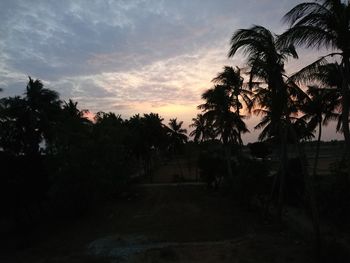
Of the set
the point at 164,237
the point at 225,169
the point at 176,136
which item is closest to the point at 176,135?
the point at 176,136

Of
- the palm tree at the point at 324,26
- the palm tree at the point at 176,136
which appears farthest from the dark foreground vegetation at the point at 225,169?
the palm tree at the point at 176,136

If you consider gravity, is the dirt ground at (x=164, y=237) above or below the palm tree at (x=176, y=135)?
below

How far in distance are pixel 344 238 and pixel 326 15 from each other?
35.7ft

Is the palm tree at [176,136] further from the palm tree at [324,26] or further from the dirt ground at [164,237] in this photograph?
the palm tree at [324,26]

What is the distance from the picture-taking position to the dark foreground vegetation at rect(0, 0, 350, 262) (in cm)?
1305

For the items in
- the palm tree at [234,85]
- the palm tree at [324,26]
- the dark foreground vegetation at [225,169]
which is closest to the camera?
the palm tree at [324,26]

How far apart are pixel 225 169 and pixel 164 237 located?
57.6ft

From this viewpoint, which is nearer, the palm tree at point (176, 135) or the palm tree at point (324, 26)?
the palm tree at point (324, 26)

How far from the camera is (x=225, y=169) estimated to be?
35.4 metres

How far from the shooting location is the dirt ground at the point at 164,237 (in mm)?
15003

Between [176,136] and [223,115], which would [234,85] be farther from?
[176,136]

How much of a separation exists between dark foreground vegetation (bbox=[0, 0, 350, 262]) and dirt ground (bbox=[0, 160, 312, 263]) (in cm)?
15

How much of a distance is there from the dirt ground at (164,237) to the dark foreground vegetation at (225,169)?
148 millimetres

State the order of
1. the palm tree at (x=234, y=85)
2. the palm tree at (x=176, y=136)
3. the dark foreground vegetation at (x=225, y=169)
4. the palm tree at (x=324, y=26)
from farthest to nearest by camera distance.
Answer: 1. the palm tree at (x=176, y=136)
2. the palm tree at (x=234, y=85)
3. the dark foreground vegetation at (x=225, y=169)
4. the palm tree at (x=324, y=26)
